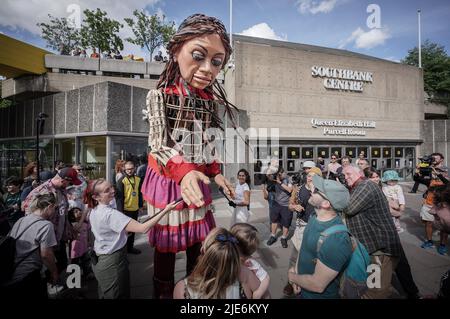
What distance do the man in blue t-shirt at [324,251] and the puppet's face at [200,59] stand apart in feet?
3.99

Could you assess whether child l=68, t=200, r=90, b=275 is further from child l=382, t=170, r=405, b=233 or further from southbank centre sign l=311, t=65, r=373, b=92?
southbank centre sign l=311, t=65, r=373, b=92

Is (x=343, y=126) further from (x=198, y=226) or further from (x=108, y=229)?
(x=108, y=229)

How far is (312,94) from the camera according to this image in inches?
483

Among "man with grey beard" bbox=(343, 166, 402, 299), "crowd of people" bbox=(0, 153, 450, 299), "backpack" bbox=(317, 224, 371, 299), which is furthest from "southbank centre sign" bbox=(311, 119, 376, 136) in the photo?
"backpack" bbox=(317, 224, 371, 299)

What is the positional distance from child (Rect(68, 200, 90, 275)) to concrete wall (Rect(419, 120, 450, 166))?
18494 mm

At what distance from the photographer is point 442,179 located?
3.89 meters

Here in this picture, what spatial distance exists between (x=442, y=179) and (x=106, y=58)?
13346mm

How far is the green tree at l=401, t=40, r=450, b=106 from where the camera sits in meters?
16.2

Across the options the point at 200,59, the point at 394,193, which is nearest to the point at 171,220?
the point at 200,59

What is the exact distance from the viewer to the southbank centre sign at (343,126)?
1238 centimetres

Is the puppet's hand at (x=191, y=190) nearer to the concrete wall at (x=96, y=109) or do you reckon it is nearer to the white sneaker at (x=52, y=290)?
the white sneaker at (x=52, y=290)
